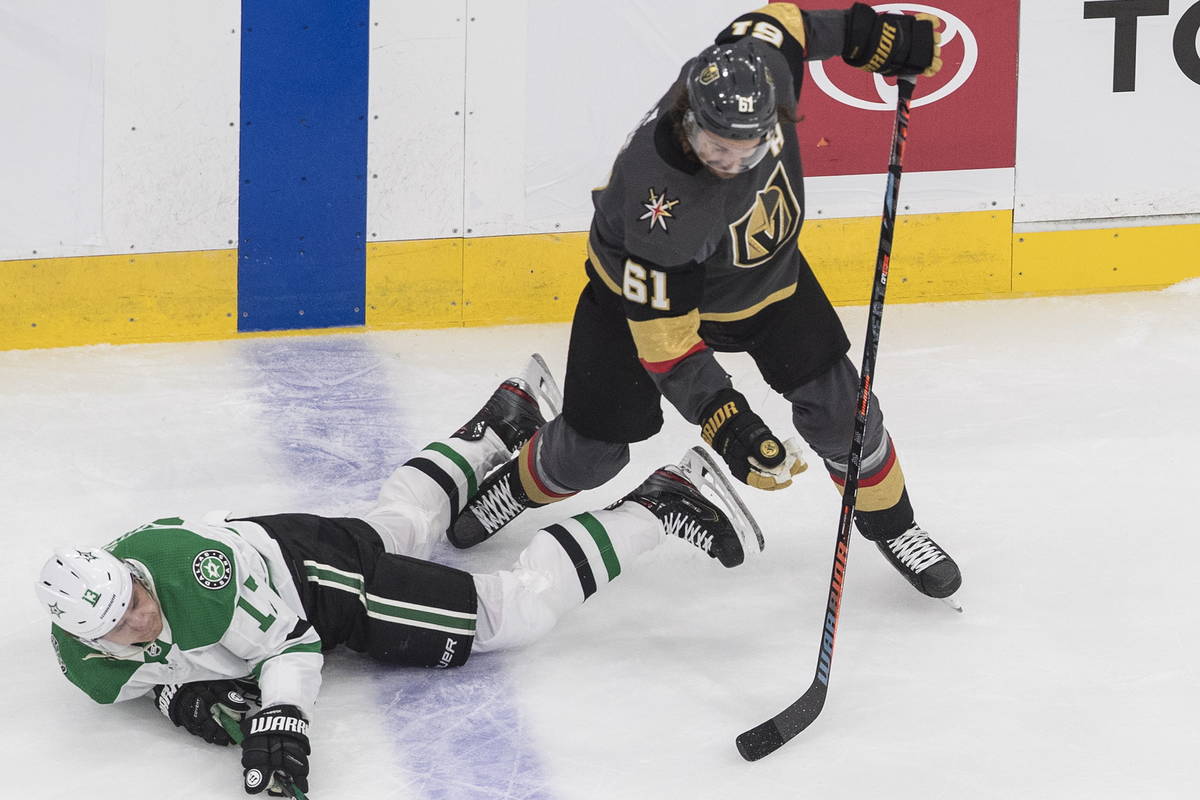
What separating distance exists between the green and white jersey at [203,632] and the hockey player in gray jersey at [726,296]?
74 cm

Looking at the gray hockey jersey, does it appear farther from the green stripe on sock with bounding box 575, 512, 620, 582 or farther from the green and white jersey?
the green and white jersey

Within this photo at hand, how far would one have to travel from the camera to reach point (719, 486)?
10.3 ft

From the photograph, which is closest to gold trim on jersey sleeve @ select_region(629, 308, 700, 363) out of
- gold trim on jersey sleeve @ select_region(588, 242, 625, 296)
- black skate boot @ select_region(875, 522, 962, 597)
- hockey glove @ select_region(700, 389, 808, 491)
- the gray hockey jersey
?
the gray hockey jersey

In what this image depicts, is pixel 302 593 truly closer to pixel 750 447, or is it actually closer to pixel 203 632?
pixel 203 632

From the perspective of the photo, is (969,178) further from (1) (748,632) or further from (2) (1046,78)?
(1) (748,632)

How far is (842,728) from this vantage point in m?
2.64

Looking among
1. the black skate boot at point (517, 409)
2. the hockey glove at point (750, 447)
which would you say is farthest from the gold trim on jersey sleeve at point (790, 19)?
the black skate boot at point (517, 409)

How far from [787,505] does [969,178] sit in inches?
66.8

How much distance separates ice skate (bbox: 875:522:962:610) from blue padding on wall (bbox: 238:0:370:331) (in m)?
2.19

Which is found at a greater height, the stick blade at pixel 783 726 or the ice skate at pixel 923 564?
the ice skate at pixel 923 564

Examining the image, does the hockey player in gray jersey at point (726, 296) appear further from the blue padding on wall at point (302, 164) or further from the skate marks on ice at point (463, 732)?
the blue padding on wall at point (302, 164)

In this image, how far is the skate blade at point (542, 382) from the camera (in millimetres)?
3514

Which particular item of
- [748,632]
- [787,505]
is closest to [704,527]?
[748,632]

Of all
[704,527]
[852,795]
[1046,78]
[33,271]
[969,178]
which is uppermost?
[1046,78]
